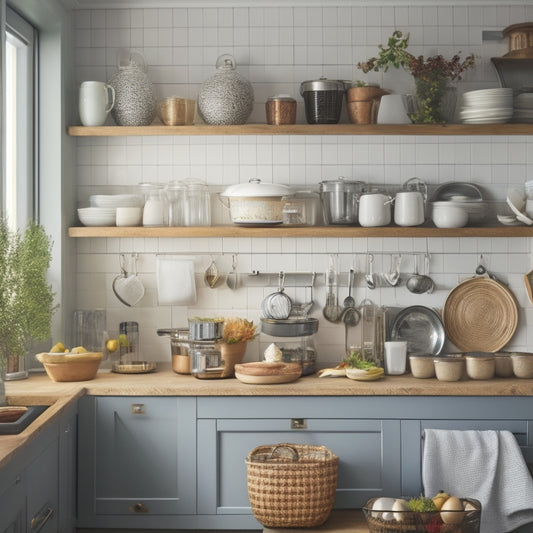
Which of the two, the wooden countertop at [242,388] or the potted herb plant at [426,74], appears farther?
the potted herb plant at [426,74]

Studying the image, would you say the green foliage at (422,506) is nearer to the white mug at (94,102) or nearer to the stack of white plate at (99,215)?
the stack of white plate at (99,215)

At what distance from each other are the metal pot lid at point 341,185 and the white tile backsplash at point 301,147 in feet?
0.60

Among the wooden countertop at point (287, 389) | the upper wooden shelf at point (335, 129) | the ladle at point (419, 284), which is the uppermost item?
the upper wooden shelf at point (335, 129)

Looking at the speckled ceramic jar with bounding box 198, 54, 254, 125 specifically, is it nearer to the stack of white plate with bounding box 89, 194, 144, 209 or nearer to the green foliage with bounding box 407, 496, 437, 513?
the stack of white plate with bounding box 89, 194, 144, 209

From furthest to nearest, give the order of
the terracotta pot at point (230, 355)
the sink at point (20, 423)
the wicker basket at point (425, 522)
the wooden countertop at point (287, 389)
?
the terracotta pot at point (230, 355) → the wooden countertop at point (287, 389) → the wicker basket at point (425, 522) → the sink at point (20, 423)

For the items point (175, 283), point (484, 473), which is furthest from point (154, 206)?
point (484, 473)

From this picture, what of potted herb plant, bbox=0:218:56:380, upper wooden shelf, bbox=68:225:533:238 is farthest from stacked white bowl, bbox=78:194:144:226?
potted herb plant, bbox=0:218:56:380

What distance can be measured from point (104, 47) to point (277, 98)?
1006mm

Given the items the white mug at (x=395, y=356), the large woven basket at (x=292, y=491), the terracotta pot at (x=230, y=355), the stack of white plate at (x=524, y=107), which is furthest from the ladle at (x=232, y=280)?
the stack of white plate at (x=524, y=107)

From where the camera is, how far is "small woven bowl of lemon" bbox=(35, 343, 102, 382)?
3.86 m

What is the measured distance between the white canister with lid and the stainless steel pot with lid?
5 centimetres

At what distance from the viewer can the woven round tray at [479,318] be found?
4.41 metres

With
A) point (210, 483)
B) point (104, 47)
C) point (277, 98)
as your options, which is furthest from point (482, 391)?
point (104, 47)

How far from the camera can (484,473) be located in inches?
144
